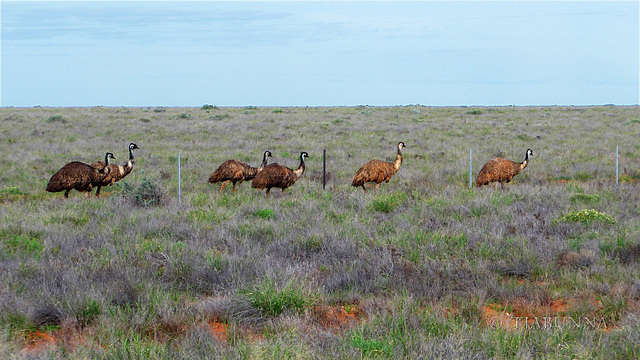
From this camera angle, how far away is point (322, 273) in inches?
265

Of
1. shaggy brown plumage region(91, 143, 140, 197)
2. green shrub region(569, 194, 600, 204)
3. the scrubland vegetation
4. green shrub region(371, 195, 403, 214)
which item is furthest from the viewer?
shaggy brown plumage region(91, 143, 140, 197)

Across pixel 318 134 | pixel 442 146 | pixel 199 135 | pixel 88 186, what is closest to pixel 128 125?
pixel 199 135

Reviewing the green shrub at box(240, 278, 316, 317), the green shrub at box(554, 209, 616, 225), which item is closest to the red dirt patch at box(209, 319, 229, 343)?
the green shrub at box(240, 278, 316, 317)

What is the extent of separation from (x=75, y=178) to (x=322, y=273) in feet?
26.2

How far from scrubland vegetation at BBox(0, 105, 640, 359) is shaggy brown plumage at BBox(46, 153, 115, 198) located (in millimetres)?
787

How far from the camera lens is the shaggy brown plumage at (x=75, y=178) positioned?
40.1 ft

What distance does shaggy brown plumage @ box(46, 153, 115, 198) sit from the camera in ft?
40.1

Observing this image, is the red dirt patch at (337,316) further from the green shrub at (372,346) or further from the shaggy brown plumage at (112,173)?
the shaggy brown plumage at (112,173)

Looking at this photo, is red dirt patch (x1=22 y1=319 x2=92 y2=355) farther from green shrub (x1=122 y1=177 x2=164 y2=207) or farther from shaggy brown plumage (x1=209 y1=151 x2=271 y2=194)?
shaggy brown plumage (x1=209 y1=151 x2=271 y2=194)

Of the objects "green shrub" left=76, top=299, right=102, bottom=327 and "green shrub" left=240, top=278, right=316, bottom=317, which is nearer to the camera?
"green shrub" left=76, top=299, right=102, bottom=327

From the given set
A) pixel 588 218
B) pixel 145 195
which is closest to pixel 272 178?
pixel 145 195

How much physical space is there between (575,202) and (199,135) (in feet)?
64.9

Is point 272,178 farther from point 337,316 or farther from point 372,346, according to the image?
point 372,346

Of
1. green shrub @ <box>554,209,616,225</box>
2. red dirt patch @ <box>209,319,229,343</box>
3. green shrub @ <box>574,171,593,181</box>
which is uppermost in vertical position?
green shrub @ <box>574,171,593,181</box>
